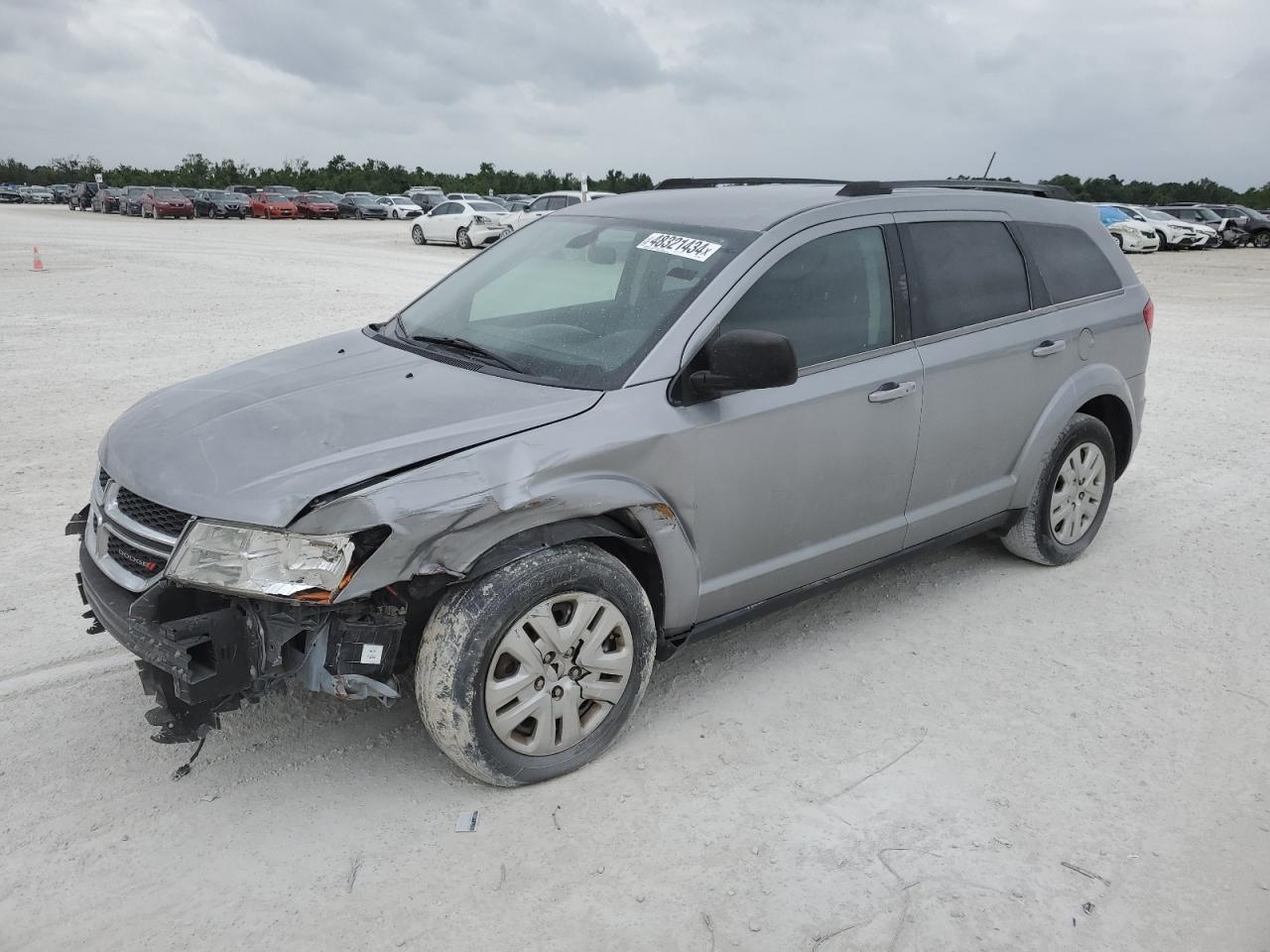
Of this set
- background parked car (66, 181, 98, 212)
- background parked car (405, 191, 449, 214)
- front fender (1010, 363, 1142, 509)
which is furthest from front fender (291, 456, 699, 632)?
background parked car (66, 181, 98, 212)

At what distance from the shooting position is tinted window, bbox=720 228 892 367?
145 inches

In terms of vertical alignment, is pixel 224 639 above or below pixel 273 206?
above

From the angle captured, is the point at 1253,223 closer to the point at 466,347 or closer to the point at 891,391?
the point at 891,391

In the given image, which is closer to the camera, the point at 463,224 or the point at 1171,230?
the point at 463,224

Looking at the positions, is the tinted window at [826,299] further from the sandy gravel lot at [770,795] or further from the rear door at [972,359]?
the sandy gravel lot at [770,795]

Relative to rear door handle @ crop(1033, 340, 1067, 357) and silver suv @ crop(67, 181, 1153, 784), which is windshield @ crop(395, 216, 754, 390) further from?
rear door handle @ crop(1033, 340, 1067, 357)

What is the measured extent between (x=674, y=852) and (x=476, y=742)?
66 centimetres

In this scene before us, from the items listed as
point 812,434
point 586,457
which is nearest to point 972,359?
point 812,434

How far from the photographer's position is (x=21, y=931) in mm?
2662

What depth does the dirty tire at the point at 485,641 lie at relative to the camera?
3029mm

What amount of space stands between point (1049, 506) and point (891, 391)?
1.45m

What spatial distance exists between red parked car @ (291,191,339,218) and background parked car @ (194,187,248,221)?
235 cm

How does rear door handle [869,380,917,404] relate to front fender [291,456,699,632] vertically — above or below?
above

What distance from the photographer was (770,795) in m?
3.27
